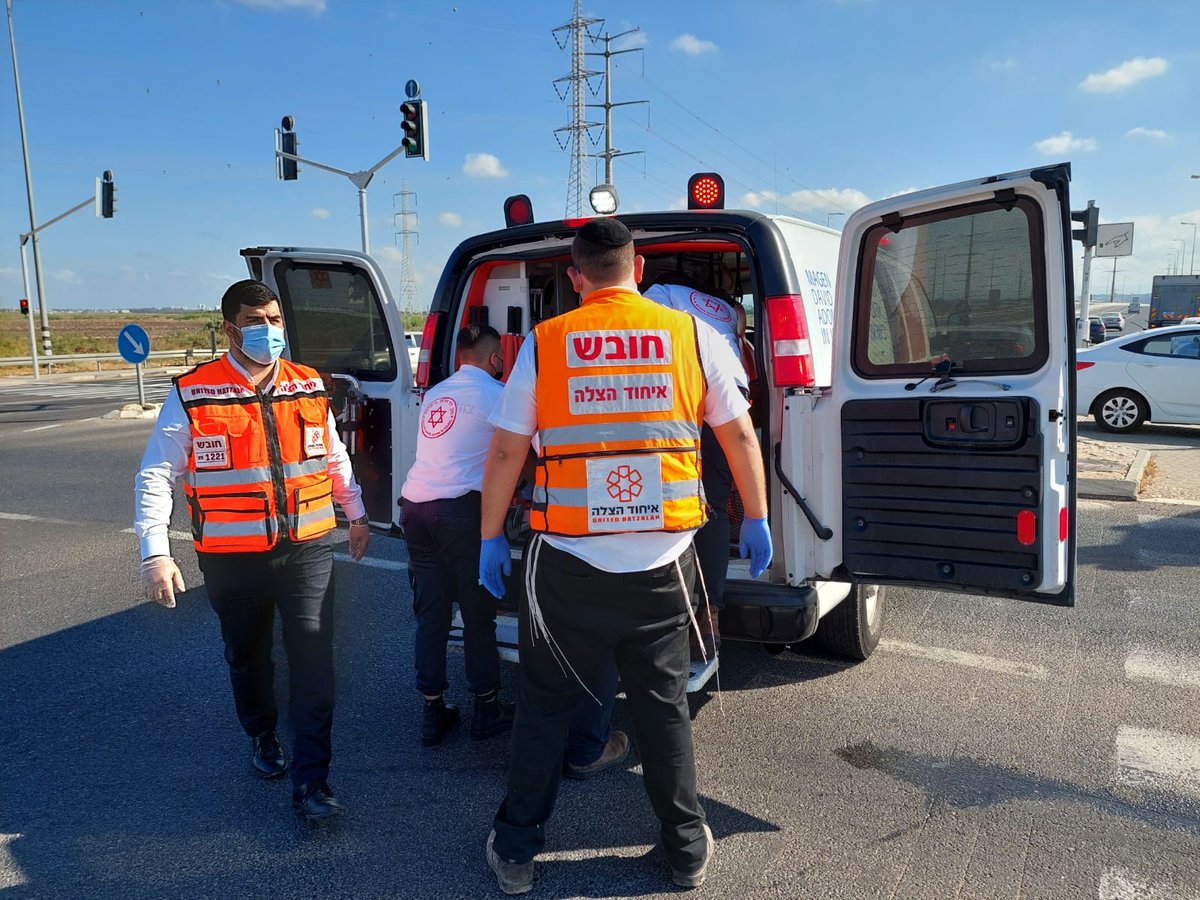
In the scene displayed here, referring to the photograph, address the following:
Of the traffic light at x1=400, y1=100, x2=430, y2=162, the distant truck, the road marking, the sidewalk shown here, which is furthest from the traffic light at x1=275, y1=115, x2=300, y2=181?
the distant truck

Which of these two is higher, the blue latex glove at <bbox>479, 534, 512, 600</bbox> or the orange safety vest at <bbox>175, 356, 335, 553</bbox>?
the orange safety vest at <bbox>175, 356, 335, 553</bbox>

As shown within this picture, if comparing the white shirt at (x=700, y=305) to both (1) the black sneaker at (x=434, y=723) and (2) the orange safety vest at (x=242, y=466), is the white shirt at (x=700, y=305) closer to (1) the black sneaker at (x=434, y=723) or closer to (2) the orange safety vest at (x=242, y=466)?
(2) the orange safety vest at (x=242, y=466)

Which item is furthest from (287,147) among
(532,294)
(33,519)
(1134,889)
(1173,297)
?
(1173,297)

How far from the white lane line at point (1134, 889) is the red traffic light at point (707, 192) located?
9.30ft

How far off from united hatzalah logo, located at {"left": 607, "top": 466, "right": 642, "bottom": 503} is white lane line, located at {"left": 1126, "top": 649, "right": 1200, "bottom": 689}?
10.0 ft

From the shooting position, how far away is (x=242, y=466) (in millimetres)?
3150

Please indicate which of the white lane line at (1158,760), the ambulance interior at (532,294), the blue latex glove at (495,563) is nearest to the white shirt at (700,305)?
the ambulance interior at (532,294)

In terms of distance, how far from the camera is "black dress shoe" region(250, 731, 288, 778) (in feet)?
11.4

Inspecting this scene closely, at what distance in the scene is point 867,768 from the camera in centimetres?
347

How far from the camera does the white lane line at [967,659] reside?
4352mm

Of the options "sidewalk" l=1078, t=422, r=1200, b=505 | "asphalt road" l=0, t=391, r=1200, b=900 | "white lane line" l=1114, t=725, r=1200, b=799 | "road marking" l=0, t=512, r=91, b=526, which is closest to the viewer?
"asphalt road" l=0, t=391, r=1200, b=900

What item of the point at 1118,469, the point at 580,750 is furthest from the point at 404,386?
the point at 1118,469

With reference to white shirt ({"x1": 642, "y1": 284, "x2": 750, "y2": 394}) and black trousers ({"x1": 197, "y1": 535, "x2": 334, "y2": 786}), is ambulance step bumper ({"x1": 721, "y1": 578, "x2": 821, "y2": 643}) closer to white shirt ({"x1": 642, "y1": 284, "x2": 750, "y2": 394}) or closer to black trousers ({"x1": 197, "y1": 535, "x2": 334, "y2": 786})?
white shirt ({"x1": 642, "y1": 284, "x2": 750, "y2": 394})

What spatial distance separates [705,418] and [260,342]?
160cm
